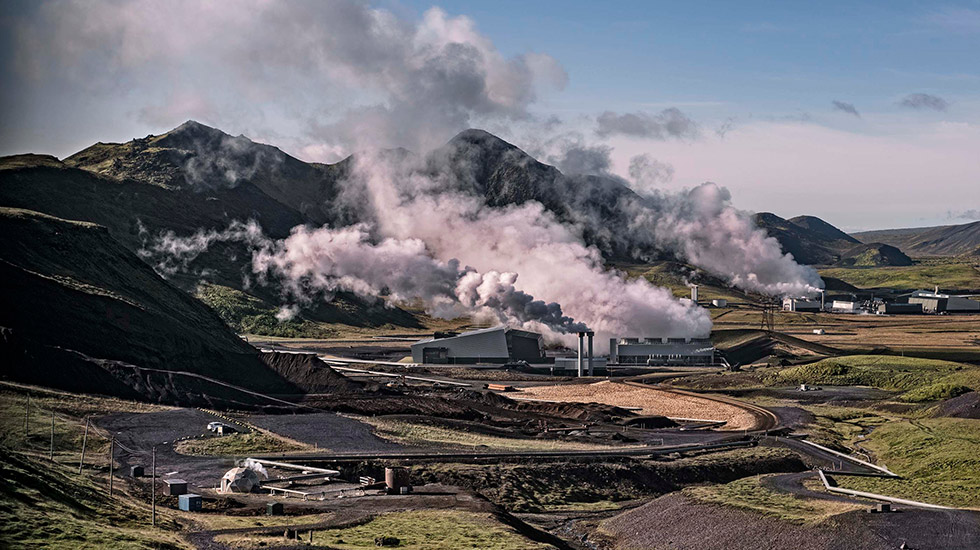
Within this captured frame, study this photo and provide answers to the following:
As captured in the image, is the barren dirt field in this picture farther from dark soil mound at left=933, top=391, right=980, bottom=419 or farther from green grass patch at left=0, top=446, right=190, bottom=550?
green grass patch at left=0, top=446, right=190, bottom=550

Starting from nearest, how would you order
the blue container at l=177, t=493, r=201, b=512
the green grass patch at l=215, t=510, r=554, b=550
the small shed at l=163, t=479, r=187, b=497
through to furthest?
the green grass patch at l=215, t=510, r=554, b=550 → the blue container at l=177, t=493, r=201, b=512 → the small shed at l=163, t=479, r=187, b=497

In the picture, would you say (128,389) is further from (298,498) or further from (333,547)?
(333,547)

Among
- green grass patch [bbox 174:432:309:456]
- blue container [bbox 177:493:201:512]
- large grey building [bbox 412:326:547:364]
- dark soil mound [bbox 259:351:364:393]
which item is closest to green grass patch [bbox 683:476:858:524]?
blue container [bbox 177:493:201:512]

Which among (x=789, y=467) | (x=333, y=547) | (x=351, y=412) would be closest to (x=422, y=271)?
(x=351, y=412)

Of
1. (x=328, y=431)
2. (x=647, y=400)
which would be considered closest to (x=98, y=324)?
(x=328, y=431)

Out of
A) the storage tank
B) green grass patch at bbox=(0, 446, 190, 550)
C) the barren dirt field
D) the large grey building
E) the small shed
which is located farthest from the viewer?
the large grey building

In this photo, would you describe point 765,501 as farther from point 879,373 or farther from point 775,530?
point 879,373
